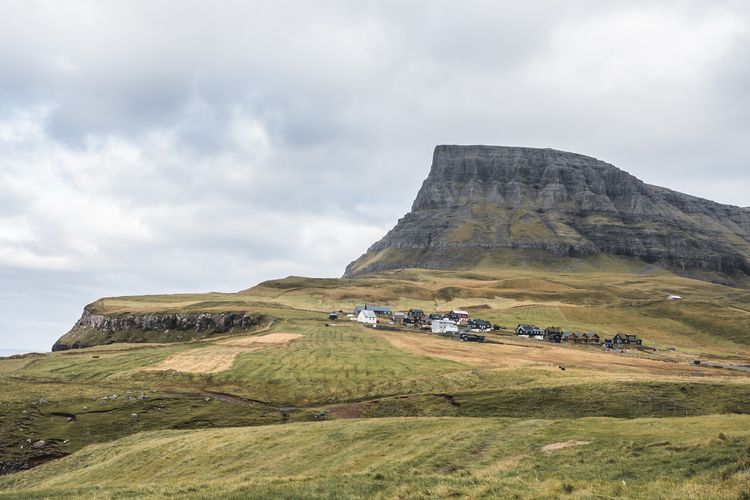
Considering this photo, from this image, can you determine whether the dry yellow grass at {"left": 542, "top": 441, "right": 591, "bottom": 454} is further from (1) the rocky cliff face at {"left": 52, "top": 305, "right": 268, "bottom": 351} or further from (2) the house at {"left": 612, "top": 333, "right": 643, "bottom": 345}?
(2) the house at {"left": 612, "top": 333, "right": 643, "bottom": 345}

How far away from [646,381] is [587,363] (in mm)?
34508

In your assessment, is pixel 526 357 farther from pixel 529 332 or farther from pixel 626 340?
pixel 626 340

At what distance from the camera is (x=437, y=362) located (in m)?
101

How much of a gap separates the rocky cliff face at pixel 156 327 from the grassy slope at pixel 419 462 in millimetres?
110613

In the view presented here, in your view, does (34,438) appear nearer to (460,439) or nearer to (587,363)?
(460,439)

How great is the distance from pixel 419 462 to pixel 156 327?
528 feet

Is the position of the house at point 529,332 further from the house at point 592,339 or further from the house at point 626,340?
the house at point 626,340

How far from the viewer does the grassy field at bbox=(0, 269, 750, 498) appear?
91.9 feet

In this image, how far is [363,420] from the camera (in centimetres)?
5334

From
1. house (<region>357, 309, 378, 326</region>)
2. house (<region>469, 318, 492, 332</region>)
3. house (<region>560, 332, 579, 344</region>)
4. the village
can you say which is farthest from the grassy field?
house (<region>469, 318, 492, 332</region>)

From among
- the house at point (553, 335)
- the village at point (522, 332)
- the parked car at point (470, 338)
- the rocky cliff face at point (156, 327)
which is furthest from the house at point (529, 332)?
the rocky cliff face at point (156, 327)

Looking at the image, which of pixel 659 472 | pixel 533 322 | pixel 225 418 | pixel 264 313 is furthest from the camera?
pixel 533 322

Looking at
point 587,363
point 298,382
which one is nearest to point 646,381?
point 587,363

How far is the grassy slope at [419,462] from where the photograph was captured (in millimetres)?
24547
